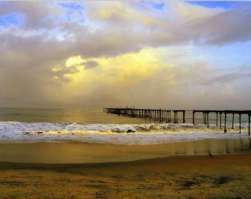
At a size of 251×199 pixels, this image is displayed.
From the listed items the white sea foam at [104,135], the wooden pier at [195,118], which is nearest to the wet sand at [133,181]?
the white sea foam at [104,135]

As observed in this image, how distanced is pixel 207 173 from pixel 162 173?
142 cm

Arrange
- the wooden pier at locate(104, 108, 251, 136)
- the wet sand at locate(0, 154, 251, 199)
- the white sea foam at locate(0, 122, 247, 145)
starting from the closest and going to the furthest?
1. the wet sand at locate(0, 154, 251, 199)
2. the white sea foam at locate(0, 122, 247, 145)
3. the wooden pier at locate(104, 108, 251, 136)

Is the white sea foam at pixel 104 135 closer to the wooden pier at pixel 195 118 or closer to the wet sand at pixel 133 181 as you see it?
the wooden pier at pixel 195 118

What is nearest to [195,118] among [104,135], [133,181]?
[104,135]

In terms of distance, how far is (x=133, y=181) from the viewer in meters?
9.27

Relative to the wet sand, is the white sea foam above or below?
below

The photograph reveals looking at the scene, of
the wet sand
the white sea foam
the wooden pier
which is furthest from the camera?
the wooden pier

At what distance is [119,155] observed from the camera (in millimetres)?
16328

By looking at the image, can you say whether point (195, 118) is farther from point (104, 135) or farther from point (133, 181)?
point (133, 181)

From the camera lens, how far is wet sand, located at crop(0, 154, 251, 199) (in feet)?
25.0

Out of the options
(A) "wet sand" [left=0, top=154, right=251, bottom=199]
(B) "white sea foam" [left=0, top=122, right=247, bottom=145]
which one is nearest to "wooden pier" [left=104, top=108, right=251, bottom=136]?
(B) "white sea foam" [left=0, top=122, right=247, bottom=145]

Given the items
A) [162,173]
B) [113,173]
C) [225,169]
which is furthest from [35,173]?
[225,169]

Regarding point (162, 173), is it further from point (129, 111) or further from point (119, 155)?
point (129, 111)

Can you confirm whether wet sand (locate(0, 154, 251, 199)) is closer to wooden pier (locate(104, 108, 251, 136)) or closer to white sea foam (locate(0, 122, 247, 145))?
white sea foam (locate(0, 122, 247, 145))
